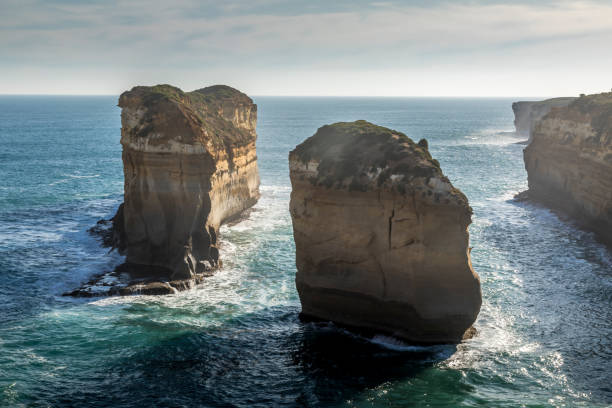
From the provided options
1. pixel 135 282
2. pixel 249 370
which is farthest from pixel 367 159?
pixel 135 282

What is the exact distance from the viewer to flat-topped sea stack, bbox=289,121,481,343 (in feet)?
92.9

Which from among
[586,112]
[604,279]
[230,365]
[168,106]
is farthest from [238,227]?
[586,112]

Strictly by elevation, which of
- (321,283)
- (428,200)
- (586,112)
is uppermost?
(586,112)

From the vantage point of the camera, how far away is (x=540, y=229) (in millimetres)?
53062

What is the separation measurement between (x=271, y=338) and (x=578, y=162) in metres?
39.4

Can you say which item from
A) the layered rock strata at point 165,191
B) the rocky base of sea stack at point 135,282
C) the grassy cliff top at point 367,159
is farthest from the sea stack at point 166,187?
the grassy cliff top at point 367,159

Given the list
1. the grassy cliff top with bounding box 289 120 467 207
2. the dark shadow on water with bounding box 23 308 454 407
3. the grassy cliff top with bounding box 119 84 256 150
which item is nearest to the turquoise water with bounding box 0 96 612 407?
the dark shadow on water with bounding box 23 308 454 407

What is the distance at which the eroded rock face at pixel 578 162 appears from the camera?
49.7 meters

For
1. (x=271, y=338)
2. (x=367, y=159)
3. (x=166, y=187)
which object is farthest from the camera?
(x=166, y=187)

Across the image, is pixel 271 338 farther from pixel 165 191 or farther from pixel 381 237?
pixel 165 191

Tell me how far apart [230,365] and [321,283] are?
7.09 meters

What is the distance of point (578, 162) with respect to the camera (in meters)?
55.4

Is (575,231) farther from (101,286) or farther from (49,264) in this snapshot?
(49,264)

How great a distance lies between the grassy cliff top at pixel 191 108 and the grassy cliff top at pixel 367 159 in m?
13.0
